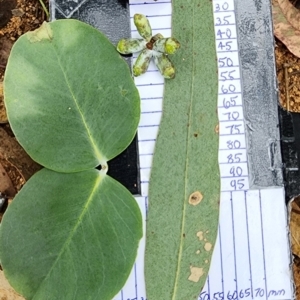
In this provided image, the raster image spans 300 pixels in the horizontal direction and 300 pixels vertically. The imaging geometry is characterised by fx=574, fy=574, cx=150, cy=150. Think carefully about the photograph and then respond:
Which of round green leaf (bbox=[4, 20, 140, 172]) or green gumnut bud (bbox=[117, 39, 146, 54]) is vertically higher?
green gumnut bud (bbox=[117, 39, 146, 54])

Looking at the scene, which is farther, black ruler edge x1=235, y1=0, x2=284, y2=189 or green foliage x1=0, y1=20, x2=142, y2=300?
black ruler edge x1=235, y1=0, x2=284, y2=189

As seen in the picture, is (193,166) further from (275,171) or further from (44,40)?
(44,40)

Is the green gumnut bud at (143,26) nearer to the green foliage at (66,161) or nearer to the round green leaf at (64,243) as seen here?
the green foliage at (66,161)

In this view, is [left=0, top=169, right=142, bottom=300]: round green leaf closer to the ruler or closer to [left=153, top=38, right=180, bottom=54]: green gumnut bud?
the ruler

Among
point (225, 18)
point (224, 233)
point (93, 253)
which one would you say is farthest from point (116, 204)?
point (225, 18)

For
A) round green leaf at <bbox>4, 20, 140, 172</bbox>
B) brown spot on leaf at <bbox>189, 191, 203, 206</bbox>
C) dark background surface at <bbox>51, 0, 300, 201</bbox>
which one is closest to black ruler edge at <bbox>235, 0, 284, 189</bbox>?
dark background surface at <bbox>51, 0, 300, 201</bbox>
